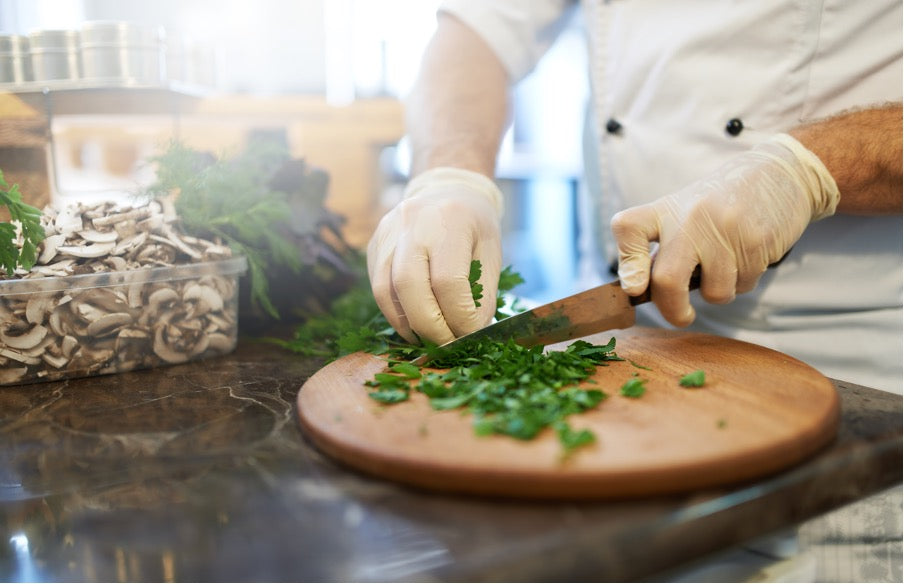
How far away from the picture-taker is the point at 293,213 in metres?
1.54

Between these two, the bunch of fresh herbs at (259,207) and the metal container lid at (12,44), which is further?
the metal container lid at (12,44)

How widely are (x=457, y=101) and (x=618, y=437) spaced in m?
1.08

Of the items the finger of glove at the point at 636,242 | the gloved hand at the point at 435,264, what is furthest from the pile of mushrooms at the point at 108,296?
the finger of glove at the point at 636,242

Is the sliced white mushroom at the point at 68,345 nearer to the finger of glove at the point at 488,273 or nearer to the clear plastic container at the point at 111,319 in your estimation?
the clear plastic container at the point at 111,319

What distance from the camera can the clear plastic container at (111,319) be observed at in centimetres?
103

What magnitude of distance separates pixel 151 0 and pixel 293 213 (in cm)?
365

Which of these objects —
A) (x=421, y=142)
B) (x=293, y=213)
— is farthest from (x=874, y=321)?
(x=293, y=213)

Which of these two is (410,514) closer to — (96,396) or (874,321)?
(96,396)

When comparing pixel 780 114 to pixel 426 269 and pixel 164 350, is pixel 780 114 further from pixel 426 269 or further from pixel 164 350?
pixel 164 350

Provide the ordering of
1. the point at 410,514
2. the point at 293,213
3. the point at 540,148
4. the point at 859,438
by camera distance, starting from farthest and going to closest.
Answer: the point at 540,148 < the point at 293,213 < the point at 859,438 < the point at 410,514

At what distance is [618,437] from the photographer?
73 cm

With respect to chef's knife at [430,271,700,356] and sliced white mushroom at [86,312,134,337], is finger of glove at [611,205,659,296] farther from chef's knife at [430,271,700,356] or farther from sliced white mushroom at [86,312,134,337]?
sliced white mushroom at [86,312,134,337]

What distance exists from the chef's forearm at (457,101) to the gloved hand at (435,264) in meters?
0.29

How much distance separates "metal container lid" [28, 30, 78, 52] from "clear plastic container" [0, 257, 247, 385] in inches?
28.3
